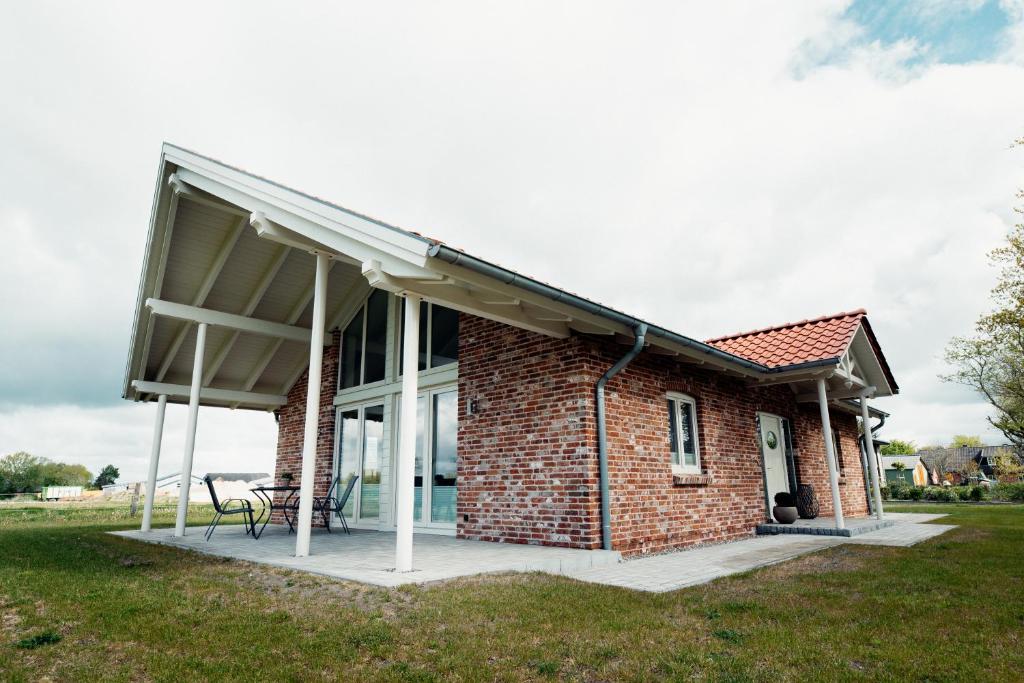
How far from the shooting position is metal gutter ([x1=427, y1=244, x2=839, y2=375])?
4590 mm

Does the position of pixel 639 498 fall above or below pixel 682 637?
above

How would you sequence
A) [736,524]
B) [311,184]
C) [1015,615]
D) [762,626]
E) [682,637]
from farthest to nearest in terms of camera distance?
[736,524] → [311,184] → [1015,615] → [762,626] → [682,637]

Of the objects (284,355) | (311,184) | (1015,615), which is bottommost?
(1015,615)

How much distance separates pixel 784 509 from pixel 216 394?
1038 cm

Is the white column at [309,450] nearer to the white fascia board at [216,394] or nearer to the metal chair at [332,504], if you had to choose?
the metal chair at [332,504]

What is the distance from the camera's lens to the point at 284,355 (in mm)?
11484

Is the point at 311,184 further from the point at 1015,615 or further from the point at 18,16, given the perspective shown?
the point at 1015,615

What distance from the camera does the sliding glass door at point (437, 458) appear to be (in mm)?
7902

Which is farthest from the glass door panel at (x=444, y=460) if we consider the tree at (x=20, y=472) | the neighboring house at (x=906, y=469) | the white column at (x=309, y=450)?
the tree at (x=20, y=472)

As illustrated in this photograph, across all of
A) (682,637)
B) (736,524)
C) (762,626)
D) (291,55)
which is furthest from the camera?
(736,524)

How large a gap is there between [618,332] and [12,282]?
686 inches

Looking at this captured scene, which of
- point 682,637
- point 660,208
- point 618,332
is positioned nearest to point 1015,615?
point 682,637

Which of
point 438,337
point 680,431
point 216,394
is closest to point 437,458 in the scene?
point 438,337

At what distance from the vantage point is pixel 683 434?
8.01 m
